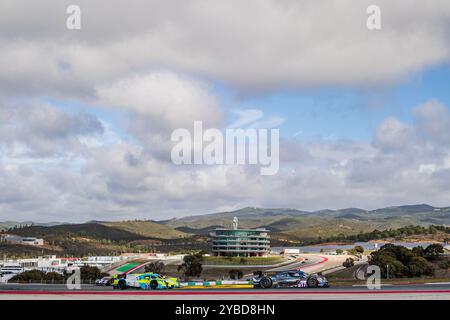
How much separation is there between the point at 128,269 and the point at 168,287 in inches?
5500

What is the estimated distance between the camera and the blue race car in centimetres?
4741

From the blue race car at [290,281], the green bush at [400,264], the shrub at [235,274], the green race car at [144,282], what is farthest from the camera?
the shrub at [235,274]

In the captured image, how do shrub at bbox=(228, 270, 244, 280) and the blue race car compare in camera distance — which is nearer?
the blue race car

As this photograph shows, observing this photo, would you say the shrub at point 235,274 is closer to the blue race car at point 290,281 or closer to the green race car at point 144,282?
the green race car at point 144,282

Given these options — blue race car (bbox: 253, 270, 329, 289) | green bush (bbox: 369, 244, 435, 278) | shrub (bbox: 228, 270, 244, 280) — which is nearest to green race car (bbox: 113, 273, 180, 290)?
blue race car (bbox: 253, 270, 329, 289)

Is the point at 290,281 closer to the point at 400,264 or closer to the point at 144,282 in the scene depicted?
the point at 144,282

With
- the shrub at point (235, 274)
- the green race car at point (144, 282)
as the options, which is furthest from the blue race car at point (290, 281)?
the shrub at point (235, 274)

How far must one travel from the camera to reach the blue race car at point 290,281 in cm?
4741

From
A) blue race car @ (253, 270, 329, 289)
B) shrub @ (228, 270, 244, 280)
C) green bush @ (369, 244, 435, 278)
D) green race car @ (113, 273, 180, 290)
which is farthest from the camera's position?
shrub @ (228, 270, 244, 280)

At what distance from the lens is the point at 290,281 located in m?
47.4

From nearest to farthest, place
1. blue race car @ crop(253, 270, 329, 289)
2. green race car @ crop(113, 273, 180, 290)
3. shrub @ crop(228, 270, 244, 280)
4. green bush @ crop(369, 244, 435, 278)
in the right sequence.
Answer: blue race car @ crop(253, 270, 329, 289) < green race car @ crop(113, 273, 180, 290) < green bush @ crop(369, 244, 435, 278) < shrub @ crop(228, 270, 244, 280)

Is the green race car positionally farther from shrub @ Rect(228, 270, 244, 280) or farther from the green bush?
shrub @ Rect(228, 270, 244, 280)

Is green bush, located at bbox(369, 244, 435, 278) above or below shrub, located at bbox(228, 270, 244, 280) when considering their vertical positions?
above
